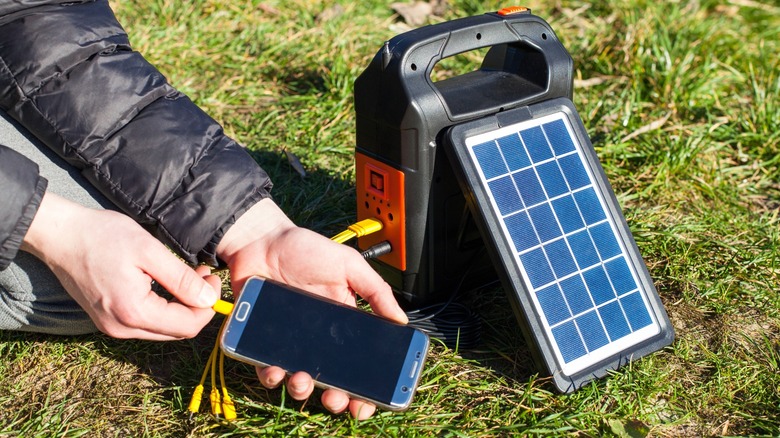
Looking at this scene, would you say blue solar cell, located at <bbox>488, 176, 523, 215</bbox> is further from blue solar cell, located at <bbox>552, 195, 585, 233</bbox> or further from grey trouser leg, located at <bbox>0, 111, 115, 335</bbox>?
grey trouser leg, located at <bbox>0, 111, 115, 335</bbox>

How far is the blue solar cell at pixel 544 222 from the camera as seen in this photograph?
7.60 feet

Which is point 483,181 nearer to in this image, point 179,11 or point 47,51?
point 47,51

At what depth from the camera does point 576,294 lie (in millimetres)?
2299

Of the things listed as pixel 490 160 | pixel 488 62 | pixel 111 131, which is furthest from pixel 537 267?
pixel 111 131

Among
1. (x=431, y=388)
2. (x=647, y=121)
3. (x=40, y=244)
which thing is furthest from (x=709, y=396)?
(x=40, y=244)

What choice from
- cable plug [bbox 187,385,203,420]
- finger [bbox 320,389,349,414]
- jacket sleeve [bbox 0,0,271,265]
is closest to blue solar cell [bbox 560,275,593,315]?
finger [bbox 320,389,349,414]

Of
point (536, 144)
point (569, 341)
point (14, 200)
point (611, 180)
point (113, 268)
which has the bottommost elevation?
point (611, 180)

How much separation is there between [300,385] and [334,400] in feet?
0.33

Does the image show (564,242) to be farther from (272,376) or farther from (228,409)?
(228,409)

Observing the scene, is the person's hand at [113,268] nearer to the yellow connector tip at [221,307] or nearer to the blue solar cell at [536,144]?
the yellow connector tip at [221,307]

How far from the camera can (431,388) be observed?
2.27 metres

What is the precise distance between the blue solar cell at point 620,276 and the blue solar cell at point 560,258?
0.41ft

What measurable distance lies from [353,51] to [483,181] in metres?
1.87

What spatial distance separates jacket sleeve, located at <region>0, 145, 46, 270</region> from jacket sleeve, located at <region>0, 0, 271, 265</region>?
291 mm
